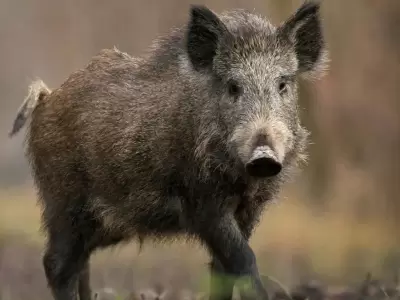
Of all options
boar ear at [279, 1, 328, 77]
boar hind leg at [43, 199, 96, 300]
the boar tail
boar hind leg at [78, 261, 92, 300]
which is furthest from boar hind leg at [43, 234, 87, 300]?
boar ear at [279, 1, 328, 77]

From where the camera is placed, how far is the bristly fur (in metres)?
3.68

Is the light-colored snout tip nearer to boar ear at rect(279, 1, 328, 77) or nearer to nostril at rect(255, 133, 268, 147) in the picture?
nostril at rect(255, 133, 268, 147)

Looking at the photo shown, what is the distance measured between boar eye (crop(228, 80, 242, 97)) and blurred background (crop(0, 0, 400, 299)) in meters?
0.56

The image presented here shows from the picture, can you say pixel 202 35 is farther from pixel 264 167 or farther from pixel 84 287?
pixel 84 287

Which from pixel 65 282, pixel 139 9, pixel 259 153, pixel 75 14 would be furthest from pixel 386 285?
pixel 75 14

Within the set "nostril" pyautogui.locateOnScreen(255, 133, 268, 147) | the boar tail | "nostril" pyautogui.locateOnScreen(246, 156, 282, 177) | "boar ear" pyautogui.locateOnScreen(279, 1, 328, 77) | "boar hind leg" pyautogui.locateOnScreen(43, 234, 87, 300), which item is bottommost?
"boar hind leg" pyautogui.locateOnScreen(43, 234, 87, 300)

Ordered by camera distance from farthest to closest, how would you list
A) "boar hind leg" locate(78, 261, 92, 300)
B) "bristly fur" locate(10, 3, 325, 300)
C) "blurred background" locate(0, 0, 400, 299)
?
"boar hind leg" locate(78, 261, 92, 300) < "blurred background" locate(0, 0, 400, 299) < "bristly fur" locate(10, 3, 325, 300)

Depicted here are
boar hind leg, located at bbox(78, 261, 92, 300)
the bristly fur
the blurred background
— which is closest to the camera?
the bristly fur

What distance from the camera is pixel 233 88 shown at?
373cm

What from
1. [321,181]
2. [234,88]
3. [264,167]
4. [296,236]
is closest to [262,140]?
[264,167]

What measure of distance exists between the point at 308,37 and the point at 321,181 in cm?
74

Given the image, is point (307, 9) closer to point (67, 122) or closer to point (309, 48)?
point (309, 48)

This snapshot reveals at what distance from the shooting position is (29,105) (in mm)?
4691

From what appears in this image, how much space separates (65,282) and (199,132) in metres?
1.08
